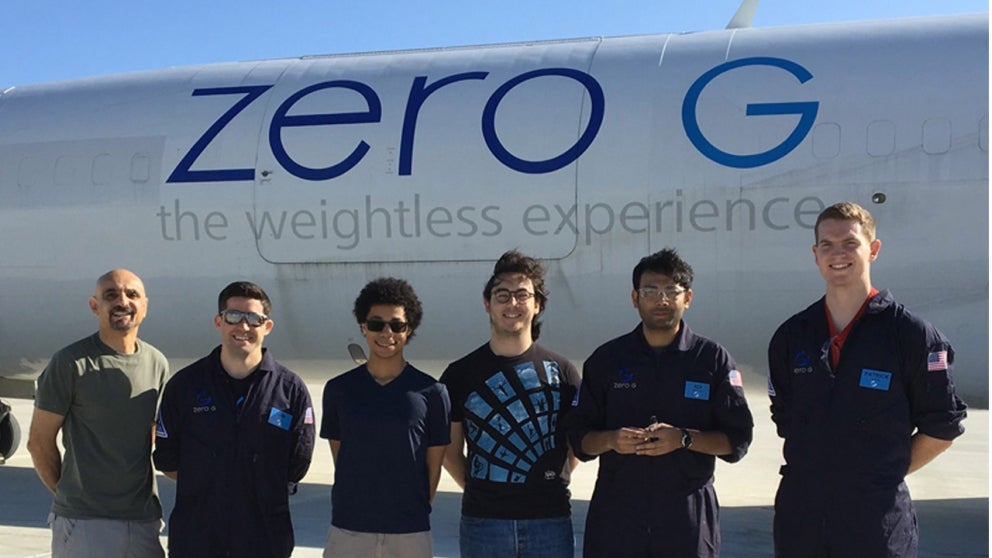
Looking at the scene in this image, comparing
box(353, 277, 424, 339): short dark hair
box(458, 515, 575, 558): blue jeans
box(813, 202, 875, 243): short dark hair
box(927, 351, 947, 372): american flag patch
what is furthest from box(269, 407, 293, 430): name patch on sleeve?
box(927, 351, 947, 372): american flag patch

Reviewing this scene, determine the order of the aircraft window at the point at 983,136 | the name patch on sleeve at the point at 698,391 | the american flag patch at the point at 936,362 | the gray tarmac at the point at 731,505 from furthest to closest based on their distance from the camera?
the gray tarmac at the point at 731,505
the aircraft window at the point at 983,136
the name patch on sleeve at the point at 698,391
the american flag patch at the point at 936,362

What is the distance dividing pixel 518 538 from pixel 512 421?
500mm

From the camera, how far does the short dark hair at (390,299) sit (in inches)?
187

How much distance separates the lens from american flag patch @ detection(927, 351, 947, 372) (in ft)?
13.7

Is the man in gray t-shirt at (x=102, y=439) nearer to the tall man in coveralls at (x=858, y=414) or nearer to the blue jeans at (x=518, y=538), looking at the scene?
the blue jeans at (x=518, y=538)

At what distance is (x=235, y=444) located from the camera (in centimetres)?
467

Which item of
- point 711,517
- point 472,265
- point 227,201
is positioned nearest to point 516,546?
point 711,517

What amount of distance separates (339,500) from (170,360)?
482 centimetres

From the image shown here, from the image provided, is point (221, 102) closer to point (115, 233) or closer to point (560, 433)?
point (115, 233)

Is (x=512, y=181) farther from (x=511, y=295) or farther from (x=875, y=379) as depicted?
(x=875, y=379)

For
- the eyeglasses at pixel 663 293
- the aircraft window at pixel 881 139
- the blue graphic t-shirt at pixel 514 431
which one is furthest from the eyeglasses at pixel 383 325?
the aircraft window at pixel 881 139

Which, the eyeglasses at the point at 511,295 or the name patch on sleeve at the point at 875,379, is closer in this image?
the name patch on sleeve at the point at 875,379

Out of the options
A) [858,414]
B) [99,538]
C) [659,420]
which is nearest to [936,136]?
[858,414]

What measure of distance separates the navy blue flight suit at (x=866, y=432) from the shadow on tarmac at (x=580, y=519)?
11.8ft
